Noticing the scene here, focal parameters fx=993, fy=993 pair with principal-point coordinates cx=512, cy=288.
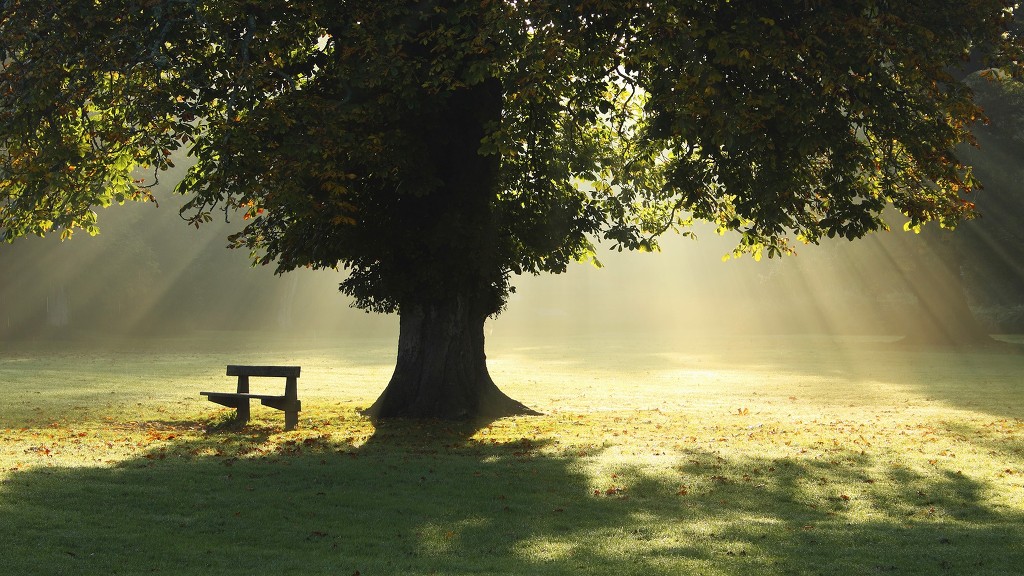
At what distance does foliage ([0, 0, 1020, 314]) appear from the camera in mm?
12906

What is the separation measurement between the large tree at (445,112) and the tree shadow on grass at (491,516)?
3.77 meters

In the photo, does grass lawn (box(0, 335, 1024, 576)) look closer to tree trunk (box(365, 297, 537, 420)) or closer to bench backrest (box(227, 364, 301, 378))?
tree trunk (box(365, 297, 537, 420))

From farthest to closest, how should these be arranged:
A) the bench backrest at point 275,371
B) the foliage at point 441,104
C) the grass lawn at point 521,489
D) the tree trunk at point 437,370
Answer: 1. the tree trunk at point 437,370
2. the bench backrest at point 275,371
3. the foliage at point 441,104
4. the grass lawn at point 521,489

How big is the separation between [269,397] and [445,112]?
5.54 meters

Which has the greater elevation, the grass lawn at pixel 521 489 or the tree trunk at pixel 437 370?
the tree trunk at pixel 437 370

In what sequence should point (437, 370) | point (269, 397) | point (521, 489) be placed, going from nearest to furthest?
1. point (521, 489)
2. point (269, 397)
3. point (437, 370)

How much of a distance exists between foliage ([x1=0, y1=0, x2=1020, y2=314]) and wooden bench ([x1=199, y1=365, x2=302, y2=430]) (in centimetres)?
171

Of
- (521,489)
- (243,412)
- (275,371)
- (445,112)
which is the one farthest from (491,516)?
(445,112)

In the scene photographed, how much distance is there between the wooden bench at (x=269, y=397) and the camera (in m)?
16.0

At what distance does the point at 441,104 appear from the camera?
15227 mm

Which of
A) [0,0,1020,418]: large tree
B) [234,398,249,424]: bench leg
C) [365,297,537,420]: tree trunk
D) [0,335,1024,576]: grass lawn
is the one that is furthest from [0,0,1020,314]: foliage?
[0,335,1024,576]: grass lawn

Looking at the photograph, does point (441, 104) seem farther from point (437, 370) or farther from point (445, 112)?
point (437, 370)

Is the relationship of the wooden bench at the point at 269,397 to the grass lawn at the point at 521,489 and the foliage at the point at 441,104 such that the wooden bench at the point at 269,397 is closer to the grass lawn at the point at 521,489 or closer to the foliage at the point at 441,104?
the grass lawn at the point at 521,489

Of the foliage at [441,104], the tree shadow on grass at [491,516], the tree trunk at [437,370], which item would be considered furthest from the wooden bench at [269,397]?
the tree shadow on grass at [491,516]
